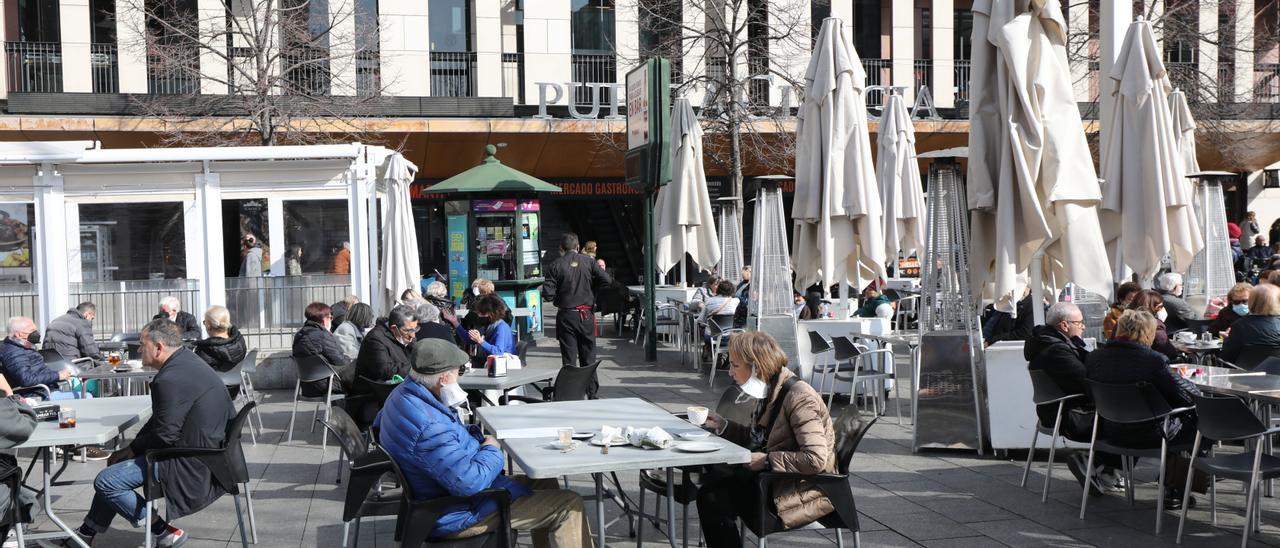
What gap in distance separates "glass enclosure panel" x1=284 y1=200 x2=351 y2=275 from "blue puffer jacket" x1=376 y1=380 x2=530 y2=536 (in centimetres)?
1020

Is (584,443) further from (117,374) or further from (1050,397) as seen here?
(117,374)

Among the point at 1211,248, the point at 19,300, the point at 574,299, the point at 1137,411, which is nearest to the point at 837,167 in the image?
the point at 574,299

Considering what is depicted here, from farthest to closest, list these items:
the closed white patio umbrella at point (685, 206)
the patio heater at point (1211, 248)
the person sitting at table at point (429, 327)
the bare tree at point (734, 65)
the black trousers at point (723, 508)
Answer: the bare tree at point (734, 65), the closed white patio umbrella at point (685, 206), the patio heater at point (1211, 248), the person sitting at table at point (429, 327), the black trousers at point (723, 508)

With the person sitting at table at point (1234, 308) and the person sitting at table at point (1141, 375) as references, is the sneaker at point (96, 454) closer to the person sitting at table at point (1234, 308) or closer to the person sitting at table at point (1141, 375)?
the person sitting at table at point (1141, 375)

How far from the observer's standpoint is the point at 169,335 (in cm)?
662

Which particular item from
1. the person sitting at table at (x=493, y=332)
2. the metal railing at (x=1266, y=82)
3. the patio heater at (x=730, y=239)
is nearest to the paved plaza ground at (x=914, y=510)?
the person sitting at table at (x=493, y=332)

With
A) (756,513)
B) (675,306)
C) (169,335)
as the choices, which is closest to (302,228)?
(675,306)

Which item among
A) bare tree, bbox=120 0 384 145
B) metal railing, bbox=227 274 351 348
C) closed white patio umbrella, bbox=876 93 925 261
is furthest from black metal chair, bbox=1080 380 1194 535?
bare tree, bbox=120 0 384 145

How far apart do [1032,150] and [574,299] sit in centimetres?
669

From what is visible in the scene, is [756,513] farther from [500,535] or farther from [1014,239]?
[1014,239]

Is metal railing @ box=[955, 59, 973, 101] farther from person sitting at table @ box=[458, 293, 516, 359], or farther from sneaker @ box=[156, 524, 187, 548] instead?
sneaker @ box=[156, 524, 187, 548]

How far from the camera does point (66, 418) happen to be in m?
7.00

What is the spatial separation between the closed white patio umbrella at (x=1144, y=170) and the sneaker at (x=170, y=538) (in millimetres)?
7677

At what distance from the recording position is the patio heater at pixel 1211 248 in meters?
15.6
